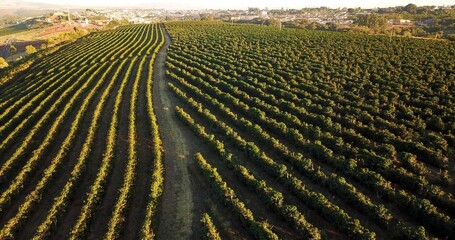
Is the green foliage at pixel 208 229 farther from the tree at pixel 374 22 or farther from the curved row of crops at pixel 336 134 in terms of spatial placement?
the tree at pixel 374 22

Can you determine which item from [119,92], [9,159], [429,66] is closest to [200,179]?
[9,159]

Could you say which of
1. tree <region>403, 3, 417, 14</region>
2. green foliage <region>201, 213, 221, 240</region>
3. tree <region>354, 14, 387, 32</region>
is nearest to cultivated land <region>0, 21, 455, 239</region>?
green foliage <region>201, 213, 221, 240</region>

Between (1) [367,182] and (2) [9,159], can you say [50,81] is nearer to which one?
(2) [9,159]

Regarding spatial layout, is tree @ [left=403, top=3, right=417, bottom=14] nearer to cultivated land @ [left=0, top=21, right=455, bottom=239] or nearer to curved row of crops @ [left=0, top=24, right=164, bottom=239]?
cultivated land @ [left=0, top=21, right=455, bottom=239]

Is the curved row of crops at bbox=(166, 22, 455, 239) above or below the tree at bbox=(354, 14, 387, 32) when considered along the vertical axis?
below

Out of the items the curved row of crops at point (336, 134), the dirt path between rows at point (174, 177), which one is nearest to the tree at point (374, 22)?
the curved row of crops at point (336, 134)

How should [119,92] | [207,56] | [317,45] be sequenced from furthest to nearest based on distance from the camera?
[317,45]
[207,56]
[119,92]
